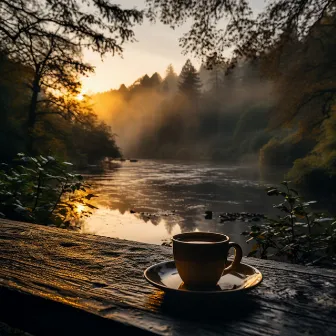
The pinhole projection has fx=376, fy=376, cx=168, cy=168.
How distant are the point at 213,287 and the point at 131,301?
28 centimetres

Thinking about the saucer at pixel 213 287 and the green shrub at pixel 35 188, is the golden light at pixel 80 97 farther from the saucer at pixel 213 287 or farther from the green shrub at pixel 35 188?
the saucer at pixel 213 287

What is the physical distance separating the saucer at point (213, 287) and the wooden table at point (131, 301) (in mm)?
42

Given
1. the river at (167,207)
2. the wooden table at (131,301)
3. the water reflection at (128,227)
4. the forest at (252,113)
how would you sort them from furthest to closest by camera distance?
the forest at (252,113) → the river at (167,207) → the water reflection at (128,227) → the wooden table at (131,301)

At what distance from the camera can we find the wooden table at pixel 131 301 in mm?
1039

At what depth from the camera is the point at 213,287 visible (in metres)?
1.26

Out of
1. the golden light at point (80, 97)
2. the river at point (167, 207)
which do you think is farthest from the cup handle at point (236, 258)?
the golden light at point (80, 97)

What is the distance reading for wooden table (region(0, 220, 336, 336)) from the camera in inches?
40.9

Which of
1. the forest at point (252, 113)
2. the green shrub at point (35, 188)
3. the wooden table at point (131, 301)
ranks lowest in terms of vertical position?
the wooden table at point (131, 301)

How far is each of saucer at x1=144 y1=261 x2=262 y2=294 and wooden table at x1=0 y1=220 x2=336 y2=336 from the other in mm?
42

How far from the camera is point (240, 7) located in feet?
22.0

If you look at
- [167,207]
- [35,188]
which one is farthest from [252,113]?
[35,188]

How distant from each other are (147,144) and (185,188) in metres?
53.6

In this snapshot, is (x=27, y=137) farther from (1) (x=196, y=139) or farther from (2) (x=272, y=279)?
(1) (x=196, y=139)

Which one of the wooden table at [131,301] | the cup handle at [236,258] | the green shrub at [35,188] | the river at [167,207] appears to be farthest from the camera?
the river at [167,207]
